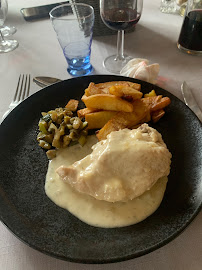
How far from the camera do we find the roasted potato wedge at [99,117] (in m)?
1.33

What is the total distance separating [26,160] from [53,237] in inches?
17.4

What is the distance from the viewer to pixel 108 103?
51.3 inches

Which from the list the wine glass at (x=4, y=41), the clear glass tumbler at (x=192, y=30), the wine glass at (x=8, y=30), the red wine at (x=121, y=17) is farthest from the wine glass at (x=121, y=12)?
the wine glass at (x=8, y=30)

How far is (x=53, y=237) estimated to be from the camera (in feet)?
2.98

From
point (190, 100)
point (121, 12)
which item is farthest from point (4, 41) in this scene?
point (190, 100)

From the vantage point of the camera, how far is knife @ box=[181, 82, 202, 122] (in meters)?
1.43

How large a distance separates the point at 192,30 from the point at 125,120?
0.98 metres

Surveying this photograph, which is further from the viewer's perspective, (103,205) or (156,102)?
(156,102)

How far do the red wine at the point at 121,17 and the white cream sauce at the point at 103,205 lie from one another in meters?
1.04

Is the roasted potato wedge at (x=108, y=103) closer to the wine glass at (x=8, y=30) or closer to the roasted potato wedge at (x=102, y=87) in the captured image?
the roasted potato wedge at (x=102, y=87)

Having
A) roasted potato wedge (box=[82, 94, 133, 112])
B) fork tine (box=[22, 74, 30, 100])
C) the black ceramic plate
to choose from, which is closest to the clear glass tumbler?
the black ceramic plate

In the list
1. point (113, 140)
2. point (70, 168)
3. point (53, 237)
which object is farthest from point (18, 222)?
point (113, 140)

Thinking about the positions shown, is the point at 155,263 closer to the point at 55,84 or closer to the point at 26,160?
the point at 26,160

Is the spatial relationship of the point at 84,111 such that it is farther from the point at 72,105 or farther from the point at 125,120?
the point at 125,120
